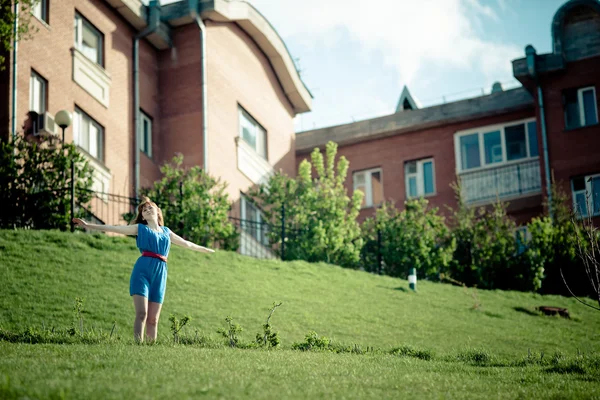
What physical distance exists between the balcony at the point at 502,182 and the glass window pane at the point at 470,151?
0.90 metres

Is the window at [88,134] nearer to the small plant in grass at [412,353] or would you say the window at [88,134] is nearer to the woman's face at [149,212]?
the woman's face at [149,212]

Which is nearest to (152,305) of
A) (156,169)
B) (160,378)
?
(160,378)

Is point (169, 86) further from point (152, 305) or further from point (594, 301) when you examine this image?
point (152, 305)

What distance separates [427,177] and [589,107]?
674 cm

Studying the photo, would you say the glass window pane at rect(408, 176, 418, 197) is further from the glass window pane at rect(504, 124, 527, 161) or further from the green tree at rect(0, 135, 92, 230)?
the green tree at rect(0, 135, 92, 230)

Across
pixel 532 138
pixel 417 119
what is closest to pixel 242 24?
pixel 417 119

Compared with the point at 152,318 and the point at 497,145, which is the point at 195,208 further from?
the point at 497,145

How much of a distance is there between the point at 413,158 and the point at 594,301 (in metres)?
12.9

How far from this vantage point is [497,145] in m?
33.2

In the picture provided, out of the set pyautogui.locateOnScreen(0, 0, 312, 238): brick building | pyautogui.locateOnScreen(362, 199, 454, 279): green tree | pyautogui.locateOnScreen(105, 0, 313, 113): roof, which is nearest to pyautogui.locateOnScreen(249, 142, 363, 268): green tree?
pyautogui.locateOnScreen(362, 199, 454, 279): green tree

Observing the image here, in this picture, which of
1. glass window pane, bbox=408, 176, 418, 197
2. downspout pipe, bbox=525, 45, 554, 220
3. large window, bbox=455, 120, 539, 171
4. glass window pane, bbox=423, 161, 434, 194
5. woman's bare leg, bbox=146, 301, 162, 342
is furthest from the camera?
glass window pane, bbox=408, 176, 418, 197

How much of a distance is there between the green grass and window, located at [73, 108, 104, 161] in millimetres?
5712

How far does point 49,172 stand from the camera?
65.9 feet

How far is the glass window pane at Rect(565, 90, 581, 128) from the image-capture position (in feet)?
101
